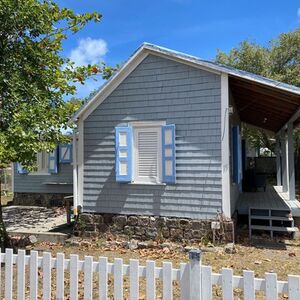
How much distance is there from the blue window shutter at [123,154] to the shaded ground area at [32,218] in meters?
2.77

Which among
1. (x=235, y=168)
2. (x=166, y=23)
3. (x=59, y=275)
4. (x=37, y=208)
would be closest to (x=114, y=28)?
(x=166, y=23)

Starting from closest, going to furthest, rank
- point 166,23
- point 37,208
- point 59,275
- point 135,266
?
point 135,266 → point 59,275 → point 37,208 → point 166,23

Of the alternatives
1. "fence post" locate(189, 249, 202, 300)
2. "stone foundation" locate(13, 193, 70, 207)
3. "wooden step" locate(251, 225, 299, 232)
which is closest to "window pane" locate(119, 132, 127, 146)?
"wooden step" locate(251, 225, 299, 232)

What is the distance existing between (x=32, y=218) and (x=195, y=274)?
390 inches

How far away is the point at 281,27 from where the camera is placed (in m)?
21.6

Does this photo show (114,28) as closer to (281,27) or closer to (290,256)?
(281,27)

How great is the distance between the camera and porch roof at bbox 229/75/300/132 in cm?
796

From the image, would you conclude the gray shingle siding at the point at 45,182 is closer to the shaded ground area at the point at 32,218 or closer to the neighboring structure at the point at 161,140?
the shaded ground area at the point at 32,218

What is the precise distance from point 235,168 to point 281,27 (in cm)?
1510

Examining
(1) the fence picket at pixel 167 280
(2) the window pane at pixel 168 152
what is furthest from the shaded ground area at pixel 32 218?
(1) the fence picket at pixel 167 280

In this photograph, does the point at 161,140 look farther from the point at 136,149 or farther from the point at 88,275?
the point at 88,275

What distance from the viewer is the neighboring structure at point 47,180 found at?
47.2 ft

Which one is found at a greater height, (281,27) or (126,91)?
(281,27)

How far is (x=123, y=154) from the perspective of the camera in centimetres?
859
